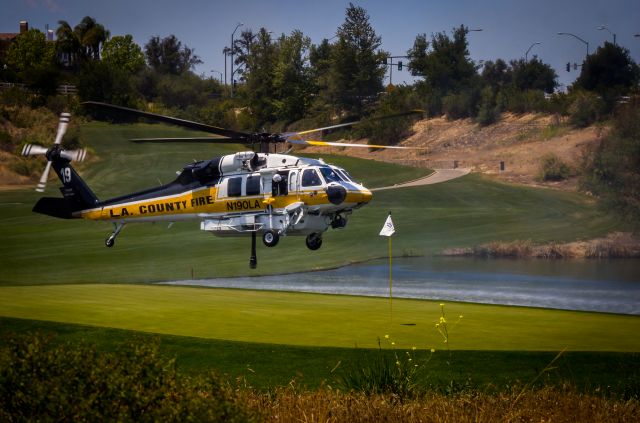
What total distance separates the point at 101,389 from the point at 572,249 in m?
38.5

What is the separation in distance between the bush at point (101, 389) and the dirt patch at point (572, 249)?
35728 millimetres

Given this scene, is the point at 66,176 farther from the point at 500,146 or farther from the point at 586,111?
the point at 586,111

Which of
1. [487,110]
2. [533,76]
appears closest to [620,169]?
[487,110]

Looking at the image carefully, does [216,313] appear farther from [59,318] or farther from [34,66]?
[34,66]

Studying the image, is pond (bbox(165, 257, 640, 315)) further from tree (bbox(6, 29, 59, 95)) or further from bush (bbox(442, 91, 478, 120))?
tree (bbox(6, 29, 59, 95))

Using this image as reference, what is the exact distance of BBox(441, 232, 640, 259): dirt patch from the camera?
4591 cm

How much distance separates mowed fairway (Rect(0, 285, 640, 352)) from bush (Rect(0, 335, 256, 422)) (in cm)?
1006

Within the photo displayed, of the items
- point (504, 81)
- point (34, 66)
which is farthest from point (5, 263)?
point (504, 81)

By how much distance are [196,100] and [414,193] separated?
44.7 ft

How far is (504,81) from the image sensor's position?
2448 inches

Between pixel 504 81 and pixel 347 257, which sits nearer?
pixel 347 257

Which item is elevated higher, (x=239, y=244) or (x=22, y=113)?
(x=22, y=113)

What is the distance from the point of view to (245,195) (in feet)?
74.7

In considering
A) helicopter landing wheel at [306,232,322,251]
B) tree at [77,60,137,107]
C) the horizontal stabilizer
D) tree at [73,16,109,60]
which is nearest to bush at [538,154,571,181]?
tree at [77,60,137,107]
